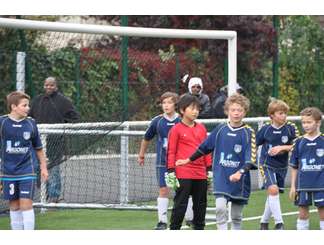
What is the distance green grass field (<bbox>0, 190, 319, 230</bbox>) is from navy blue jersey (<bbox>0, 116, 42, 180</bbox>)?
4.78 feet

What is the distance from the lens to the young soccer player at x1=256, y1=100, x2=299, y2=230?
13523 mm

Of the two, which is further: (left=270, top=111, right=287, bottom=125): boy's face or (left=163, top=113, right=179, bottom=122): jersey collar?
(left=163, top=113, right=179, bottom=122): jersey collar


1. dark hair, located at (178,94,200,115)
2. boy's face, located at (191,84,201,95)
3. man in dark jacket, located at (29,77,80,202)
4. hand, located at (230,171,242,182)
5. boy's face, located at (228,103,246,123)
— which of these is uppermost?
boy's face, located at (191,84,201,95)

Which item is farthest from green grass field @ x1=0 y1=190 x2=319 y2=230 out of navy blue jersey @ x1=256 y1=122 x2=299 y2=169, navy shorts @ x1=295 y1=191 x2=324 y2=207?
navy shorts @ x1=295 y1=191 x2=324 y2=207

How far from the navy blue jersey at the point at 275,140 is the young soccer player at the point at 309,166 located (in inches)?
41.8

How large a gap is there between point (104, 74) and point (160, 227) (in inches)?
213

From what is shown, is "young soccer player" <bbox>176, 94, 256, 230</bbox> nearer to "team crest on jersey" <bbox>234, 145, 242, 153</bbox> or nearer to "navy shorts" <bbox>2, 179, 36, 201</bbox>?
"team crest on jersey" <bbox>234, 145, 242, 153</bbox>

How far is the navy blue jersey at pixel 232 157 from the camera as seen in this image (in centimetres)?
1198

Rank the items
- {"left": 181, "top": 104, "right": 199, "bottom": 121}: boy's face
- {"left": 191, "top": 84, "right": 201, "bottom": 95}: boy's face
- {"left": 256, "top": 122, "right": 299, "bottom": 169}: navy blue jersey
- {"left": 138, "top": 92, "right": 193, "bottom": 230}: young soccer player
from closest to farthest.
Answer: {"left": 181, "top": 104, "right": 199, "bottom": 121}: boy's face, {"left": 256, "top": 122, "right": 299, "bottom": 169}: navy blue jersey, {"left": 138, "top": 92, "right": 193, "bottom": 230}: young soccer player, {"left": 191, "top": 84, "right": 201, "bottom": 95}: boy's face

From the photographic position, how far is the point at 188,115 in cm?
1244

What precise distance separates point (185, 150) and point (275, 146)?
1598mm

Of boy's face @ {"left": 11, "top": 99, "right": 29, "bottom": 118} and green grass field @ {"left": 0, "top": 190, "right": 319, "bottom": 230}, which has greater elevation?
boy's face @ {"left": 11, "top": 99, "right": 29, "bottom": 118}
